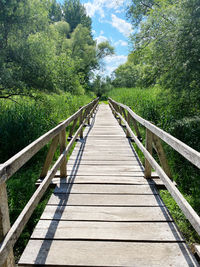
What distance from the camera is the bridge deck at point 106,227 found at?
1.76 metres

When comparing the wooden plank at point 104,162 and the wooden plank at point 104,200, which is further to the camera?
the wooden plank at point 104,162

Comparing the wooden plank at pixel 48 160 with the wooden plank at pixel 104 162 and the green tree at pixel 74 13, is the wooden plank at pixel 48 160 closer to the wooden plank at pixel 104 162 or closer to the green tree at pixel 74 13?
the wooden plank at pixel 104 162

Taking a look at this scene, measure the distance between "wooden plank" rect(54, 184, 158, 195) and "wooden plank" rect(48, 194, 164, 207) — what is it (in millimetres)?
108

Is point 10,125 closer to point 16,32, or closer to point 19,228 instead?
point 16,32

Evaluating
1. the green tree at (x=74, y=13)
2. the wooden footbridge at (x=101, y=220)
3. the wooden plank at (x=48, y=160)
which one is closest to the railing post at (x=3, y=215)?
the wooden footbridge at (x=101, y=220)

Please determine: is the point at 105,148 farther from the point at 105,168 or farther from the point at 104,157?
the point at 105,168

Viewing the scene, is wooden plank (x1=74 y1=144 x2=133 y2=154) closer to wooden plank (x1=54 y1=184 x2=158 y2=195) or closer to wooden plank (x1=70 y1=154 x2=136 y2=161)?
wooden plank (x1=70 y1=154 x2=136 y2=161)

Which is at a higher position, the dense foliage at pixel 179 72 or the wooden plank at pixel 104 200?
the dense foliage at pixel 179 72

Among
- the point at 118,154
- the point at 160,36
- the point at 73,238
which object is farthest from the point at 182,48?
the point at 73,238

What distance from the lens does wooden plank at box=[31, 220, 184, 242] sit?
1981 mm

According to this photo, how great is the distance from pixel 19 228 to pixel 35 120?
16.1ft

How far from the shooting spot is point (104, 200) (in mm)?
2662

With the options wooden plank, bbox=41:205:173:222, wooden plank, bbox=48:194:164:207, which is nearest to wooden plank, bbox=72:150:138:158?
wooden plank, bbox=48:194:164:207

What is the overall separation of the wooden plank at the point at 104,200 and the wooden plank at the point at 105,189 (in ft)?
0.35
